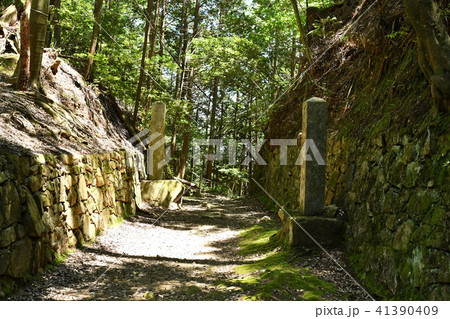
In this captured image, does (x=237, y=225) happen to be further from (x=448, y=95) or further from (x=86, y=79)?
(x=448, y=95)

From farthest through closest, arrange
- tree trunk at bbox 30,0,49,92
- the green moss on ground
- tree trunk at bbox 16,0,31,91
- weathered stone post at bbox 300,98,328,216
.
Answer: tree trunk at bbox 30,0,49,92
tree trunk at bbox 16,0,31,91
weathered stone post at bbox 300,98,328,216
the green moss on ground

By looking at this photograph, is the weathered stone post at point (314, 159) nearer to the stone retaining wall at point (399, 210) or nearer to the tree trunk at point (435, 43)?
the stone retaining wall at point (399, 210)

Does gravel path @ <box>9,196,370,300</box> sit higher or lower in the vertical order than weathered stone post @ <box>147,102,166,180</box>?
lower

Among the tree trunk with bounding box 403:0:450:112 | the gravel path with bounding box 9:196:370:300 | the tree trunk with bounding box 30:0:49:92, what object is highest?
the tree trunk with bounding box 30:0:49:92

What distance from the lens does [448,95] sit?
3.79m

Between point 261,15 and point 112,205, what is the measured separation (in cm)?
1169

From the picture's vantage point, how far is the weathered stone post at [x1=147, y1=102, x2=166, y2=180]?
39.0ft

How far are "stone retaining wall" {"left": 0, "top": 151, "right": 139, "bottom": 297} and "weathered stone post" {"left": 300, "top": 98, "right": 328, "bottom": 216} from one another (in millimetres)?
3806

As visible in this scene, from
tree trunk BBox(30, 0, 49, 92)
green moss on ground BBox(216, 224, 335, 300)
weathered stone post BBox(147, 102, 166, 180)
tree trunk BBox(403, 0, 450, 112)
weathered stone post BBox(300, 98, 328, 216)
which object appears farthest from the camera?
weathered stone post BBox(147, 102, 166, 180)

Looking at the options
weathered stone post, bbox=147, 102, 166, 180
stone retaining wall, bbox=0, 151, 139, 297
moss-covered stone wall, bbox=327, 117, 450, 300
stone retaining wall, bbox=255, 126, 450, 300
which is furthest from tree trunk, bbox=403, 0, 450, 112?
weathered stone post, bbox=147, 102, 166, 180

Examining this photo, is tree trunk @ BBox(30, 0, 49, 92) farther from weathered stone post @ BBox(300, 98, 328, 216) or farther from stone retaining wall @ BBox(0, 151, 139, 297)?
weathered stone post @ BBox(300, 98, 328, 216)

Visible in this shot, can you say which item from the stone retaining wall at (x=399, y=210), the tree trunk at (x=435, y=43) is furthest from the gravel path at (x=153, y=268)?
the tree trunk at (x=435, y=43)

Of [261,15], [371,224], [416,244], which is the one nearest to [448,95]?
[416,244]

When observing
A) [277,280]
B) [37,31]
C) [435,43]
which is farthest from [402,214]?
[37,31]
